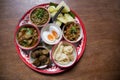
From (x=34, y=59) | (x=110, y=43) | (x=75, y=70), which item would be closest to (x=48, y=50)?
(x=34, y=59)

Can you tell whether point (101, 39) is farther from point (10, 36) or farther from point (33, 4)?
point (10, 36)

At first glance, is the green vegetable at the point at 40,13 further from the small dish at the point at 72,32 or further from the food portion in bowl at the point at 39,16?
the small dish at the point at 72,32

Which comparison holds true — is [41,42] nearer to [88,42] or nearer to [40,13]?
[40,13]

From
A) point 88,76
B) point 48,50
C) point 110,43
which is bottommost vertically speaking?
point 88,76

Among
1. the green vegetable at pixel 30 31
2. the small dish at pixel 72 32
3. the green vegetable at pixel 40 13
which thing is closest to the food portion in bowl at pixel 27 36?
the green vegetable at pixel 30 31

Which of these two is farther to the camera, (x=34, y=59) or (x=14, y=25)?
(x=14, y=25)
